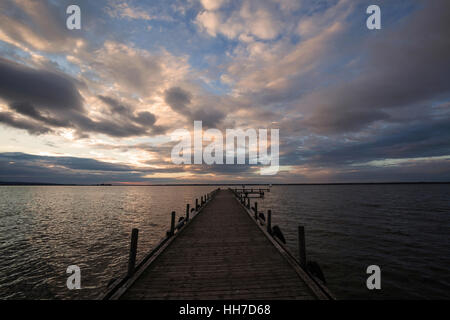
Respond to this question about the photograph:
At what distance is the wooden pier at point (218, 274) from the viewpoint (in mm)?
4988

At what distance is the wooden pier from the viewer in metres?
4.99

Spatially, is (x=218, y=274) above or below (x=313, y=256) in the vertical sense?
above

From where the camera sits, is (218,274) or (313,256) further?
(313,256)

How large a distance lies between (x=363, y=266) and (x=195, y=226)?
395 inches

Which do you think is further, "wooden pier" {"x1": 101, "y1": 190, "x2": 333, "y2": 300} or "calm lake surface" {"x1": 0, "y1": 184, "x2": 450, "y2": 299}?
"calm lake surface" {"x1": 0, "y1": 184, "x2": 450, "y2": 299}

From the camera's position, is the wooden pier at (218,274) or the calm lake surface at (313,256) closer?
the wooden pier at (218,274)

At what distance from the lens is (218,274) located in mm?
6094

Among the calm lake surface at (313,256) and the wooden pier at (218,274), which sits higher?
the wooden pier at (218,274)

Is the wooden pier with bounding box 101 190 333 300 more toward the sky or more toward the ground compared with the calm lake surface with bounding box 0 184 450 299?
more toward the sky

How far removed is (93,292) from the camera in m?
8.59
